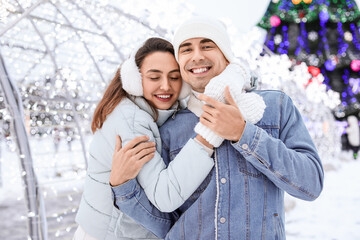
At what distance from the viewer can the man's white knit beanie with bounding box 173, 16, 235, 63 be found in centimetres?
161

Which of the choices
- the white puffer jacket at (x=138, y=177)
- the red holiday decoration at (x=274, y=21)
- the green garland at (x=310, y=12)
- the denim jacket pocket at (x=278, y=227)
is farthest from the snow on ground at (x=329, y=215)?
the red holiday decoration at (x=274, y=21)

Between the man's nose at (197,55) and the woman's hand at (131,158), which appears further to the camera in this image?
the man's nose at (197,55)

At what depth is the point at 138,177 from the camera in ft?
5.07

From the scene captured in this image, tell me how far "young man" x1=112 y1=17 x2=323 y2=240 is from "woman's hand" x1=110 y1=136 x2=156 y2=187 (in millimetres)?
43

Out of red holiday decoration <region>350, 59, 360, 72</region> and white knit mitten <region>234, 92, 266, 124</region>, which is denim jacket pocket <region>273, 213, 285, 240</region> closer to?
white knit mitten <region>234, 92, 266, 124</region>

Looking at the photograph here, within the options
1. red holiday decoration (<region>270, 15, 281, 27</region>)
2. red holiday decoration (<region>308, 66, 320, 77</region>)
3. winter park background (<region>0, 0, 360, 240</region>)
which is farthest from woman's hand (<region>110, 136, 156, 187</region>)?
red holiday decoration (<region>270, 15, 281, 27</region>)

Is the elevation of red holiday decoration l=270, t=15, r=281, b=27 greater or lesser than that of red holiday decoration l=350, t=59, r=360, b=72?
greater

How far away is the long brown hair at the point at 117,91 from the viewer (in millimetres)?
1699

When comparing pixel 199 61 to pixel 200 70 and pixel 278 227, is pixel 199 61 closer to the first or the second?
pixel 200 70

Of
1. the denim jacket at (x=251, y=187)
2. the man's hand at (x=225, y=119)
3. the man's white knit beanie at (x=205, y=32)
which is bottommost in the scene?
the denim jacket at (x=251, y=187)

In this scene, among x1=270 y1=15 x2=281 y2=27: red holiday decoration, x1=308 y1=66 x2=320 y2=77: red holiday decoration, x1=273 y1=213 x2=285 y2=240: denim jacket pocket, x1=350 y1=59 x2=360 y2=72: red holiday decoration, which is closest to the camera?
x1=273 y1=213 x2=285 y2=240: denim jacket pocket

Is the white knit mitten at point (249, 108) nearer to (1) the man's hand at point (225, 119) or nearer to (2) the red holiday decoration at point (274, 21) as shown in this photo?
(1) the man's hand at point (225, 119)

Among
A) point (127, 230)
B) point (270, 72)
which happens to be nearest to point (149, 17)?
point (127, 230)

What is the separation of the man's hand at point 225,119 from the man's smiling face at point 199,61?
265mm
